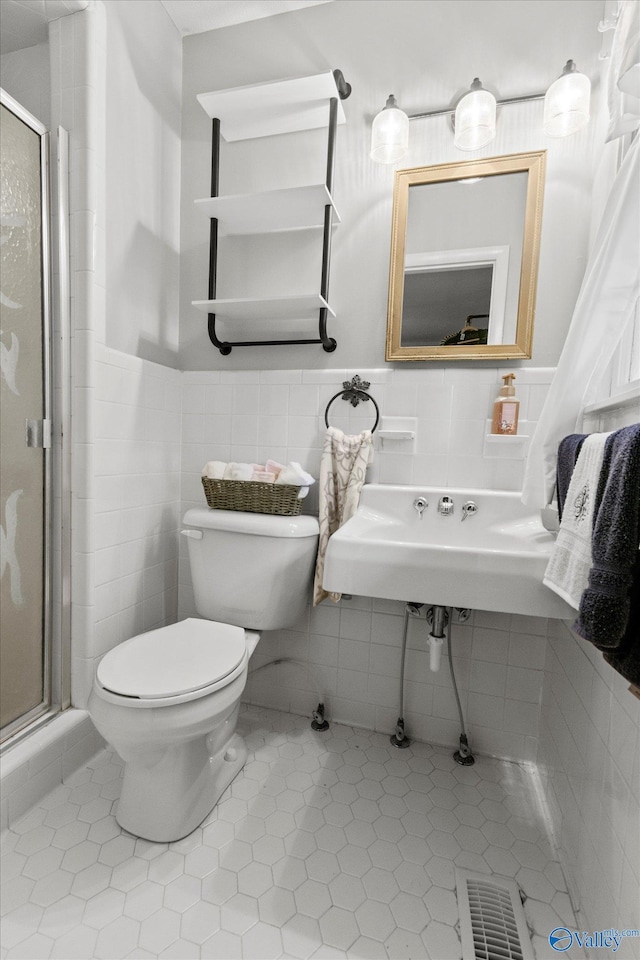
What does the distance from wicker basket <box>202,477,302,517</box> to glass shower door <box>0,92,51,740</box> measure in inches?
20.1

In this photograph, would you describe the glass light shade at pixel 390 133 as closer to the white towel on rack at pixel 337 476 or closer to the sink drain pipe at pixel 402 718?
the white towel on rack at pixel 337 476

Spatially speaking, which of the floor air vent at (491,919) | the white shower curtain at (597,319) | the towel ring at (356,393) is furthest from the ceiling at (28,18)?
the floor air vent at (491,919)

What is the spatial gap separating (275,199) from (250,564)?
1160 mm

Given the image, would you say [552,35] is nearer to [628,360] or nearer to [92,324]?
[628,360]

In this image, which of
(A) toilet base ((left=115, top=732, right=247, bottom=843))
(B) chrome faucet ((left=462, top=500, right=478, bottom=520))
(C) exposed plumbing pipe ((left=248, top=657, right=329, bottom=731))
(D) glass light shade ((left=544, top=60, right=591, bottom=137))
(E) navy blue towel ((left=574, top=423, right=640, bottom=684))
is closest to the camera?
(E) navy blue towel ((left=574, top=423, right=640, bottom=684))

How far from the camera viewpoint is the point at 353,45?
152cm

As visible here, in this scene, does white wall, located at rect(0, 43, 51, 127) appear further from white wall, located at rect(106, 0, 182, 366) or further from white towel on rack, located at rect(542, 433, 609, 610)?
white towel on rack, located at rect(542, 433, 609, 610)

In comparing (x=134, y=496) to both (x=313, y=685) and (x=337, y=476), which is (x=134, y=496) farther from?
(x=313, y=685)

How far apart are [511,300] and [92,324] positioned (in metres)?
1.27

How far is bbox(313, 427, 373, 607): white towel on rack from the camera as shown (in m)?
1.48

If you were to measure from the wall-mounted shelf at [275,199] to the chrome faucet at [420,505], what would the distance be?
0.61m

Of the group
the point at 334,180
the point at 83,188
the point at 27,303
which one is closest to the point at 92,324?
the point at 27,303

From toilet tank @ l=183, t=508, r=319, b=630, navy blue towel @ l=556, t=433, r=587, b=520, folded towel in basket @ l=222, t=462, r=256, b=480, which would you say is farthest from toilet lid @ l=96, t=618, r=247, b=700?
navy blue towel @ l=556, t=433, r=587, b=520

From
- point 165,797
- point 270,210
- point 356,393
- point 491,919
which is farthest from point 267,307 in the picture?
point 491,919
